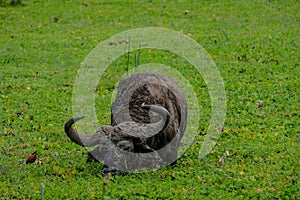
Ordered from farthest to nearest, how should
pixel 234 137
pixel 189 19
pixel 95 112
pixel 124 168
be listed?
pixel 189 19 → pixel 95 112 → pixel 234 137 → pixel 124 168

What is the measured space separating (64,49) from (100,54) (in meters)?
0.84

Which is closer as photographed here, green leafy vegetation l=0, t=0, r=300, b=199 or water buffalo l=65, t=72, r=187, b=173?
water buffalo l=65, t=72, r=187, b=173

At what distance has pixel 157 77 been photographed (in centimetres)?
692

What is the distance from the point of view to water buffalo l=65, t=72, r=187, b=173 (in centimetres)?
594

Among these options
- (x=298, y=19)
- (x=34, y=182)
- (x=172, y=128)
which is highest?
(x=298, y=19)

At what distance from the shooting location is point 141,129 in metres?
6.06

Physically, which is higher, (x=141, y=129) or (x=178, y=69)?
(x=178, y=69)

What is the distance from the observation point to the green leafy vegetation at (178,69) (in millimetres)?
6086

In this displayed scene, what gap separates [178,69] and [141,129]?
→ 16.8ft

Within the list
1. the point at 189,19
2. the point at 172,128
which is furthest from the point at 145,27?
the point at 172,128

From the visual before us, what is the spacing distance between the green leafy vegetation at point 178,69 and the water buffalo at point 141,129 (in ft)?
0.63

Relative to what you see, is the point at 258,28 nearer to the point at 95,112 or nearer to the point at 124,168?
the point at 95,112

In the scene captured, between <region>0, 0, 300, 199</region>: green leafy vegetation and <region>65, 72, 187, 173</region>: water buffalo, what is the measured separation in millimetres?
191

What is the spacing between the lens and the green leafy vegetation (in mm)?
6086
